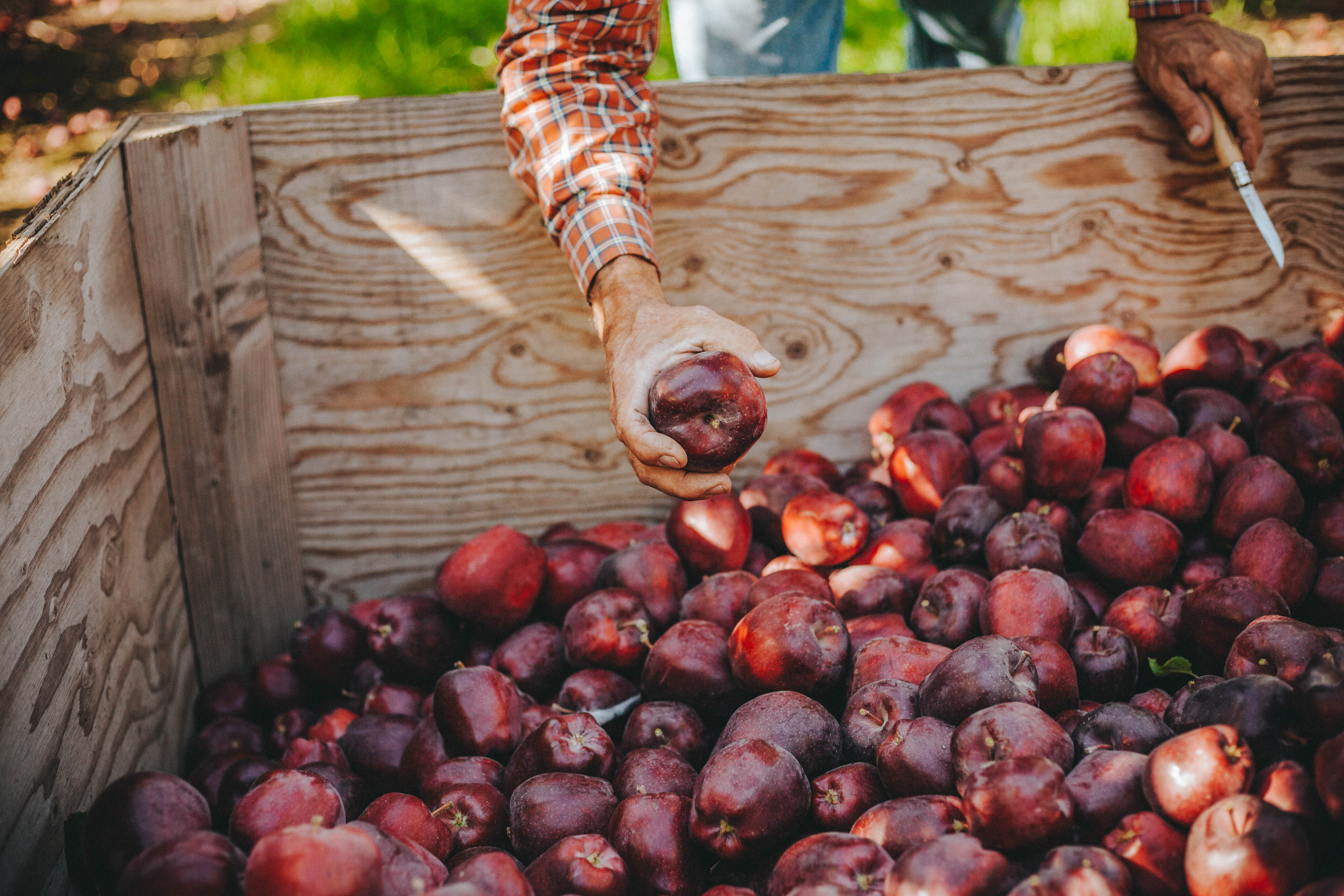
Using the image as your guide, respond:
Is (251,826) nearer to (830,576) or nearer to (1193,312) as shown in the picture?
(830,576)

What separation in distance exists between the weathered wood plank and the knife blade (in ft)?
9.78

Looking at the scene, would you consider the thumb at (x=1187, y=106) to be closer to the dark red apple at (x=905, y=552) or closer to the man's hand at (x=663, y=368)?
the dark red apple at (x=905, y=552)

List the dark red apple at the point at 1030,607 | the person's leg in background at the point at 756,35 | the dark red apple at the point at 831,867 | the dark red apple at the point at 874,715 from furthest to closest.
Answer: the person's leg in background at the point at 756,35 → the dark red apple at the point at 1030,607 → the dark red apple at the point at 874,715 → the dark red apple at the point at 831,867

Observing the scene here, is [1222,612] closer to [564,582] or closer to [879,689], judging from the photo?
[879,689]

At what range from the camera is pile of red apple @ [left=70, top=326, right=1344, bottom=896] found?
137 cm

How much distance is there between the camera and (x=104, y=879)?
154 cm

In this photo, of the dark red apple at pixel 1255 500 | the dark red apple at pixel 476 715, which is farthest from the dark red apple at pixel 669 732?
the dark red apple at pixel 1255 500

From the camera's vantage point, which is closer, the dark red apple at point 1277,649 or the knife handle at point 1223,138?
the dark red apple at point 1277,649

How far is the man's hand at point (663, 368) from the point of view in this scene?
1900 mm

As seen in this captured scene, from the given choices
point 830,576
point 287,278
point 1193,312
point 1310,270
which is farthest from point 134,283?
point 1310,270

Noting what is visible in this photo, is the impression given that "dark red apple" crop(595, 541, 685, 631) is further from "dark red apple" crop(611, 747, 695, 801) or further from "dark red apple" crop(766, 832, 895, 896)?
"dark red apple" crop(766, 832, 895, 896)

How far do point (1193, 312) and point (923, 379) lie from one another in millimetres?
994

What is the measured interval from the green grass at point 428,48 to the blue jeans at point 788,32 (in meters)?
1.26

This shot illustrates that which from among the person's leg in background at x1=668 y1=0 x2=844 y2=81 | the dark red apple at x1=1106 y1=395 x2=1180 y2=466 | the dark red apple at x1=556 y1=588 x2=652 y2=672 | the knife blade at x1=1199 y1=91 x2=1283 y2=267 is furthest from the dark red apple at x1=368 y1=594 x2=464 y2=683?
the knife blade at x1=1199 y1=91 x2=1283 y2=267
